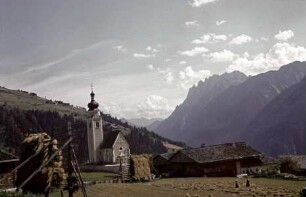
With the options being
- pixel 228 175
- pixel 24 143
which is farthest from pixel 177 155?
pixel 24 143

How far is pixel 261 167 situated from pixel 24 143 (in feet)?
172

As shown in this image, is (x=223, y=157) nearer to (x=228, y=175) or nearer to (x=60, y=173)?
(x=228, y=175)

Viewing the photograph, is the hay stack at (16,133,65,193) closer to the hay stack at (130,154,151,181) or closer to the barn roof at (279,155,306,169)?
the hay stack at (130,154,151,181)

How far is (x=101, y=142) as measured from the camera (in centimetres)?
8975

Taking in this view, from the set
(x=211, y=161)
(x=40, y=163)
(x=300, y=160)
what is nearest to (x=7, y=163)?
(x=40, y=163)

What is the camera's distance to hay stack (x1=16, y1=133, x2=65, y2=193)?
82.7ft

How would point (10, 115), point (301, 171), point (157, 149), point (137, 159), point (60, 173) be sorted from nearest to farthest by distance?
1. point (60, 173)
2. point (137, 159)
3. point (301, 171)
4. point (10, 115)
5. point (157, 149)

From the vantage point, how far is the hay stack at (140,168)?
5816 centimetres

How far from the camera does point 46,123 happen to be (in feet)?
559

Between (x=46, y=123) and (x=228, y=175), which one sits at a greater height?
(x=46, y=123)

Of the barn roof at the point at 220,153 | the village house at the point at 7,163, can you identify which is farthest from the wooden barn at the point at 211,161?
the village house at the point at 7,163

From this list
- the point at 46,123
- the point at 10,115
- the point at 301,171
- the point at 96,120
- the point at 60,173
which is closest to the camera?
the point at 60,173

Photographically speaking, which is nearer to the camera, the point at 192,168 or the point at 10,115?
the point at 192,168

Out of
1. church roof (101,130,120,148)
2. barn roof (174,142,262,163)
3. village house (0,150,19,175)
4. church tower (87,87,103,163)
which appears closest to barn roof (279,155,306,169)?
barn roof (174,142,262,163)
